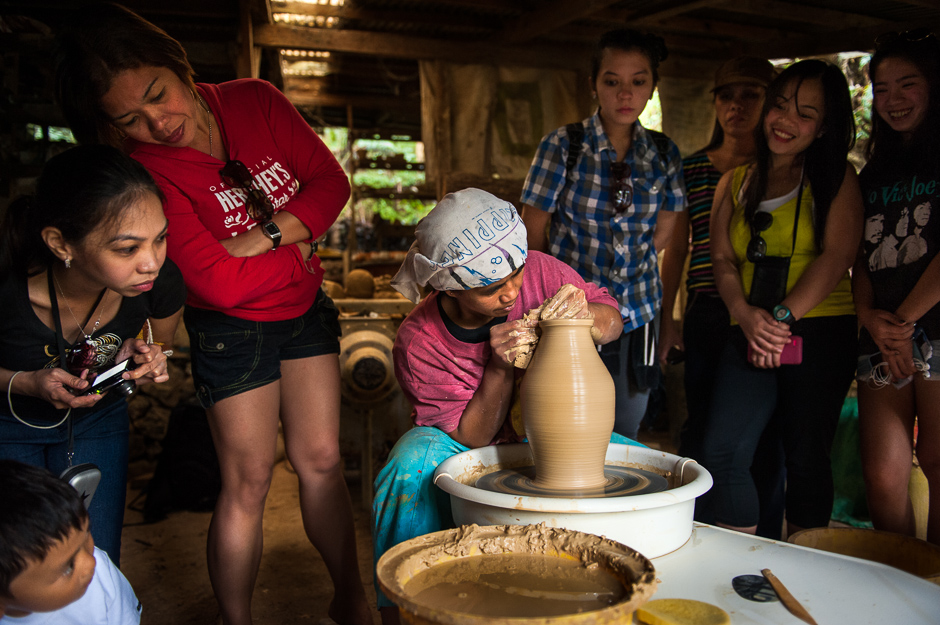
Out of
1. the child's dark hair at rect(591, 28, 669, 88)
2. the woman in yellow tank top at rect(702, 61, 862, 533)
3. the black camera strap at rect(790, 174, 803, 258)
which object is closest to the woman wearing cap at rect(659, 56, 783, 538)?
the woman in yellow tank top at rect(702, 61, 862, 533)

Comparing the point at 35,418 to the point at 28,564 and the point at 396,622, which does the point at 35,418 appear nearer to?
the point at 28,564

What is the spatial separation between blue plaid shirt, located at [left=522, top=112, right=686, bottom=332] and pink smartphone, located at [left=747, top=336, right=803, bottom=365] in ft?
1.88

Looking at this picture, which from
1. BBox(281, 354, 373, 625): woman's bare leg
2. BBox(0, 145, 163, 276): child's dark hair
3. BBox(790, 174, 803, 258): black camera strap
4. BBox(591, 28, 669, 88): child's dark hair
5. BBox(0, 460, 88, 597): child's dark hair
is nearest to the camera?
BBox(0, 460, 88, 597): child's dark hair

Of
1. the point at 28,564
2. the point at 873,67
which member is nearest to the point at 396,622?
the point at 28,564

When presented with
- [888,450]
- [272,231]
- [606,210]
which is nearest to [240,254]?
[272,231]

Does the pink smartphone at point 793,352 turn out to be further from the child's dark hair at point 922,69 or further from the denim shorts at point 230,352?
the denim shorts at point 230,352

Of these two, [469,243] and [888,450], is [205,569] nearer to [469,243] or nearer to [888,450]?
[469,243]

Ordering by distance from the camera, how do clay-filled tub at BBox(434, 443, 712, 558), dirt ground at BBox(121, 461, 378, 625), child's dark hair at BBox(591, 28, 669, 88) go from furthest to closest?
dirt ground at BBox(121, 461, 378, 625) < child's dark hair at BBox(591, 28, 669, 88) < clay-filled tub at BBox(434, 443, 712, 558)

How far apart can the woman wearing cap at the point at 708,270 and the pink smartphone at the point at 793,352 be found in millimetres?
328

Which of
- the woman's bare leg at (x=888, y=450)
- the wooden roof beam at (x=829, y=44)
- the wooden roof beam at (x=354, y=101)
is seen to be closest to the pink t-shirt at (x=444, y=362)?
the woman's bare leg at (x=888, y=450)

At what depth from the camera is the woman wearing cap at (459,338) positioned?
2.05 m

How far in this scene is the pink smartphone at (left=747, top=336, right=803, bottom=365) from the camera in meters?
2.62

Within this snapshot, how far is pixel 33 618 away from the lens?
163cm

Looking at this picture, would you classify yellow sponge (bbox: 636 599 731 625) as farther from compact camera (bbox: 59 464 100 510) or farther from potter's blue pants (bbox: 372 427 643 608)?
compact camera (bbox: 59 464 100 510)
